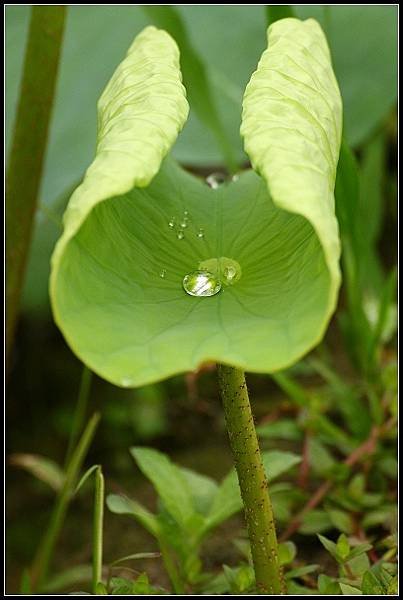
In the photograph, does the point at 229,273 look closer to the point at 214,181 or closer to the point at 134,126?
the point at 134,126

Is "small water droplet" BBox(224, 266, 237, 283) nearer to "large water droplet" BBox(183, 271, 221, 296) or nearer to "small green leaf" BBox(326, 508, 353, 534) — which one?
"large water droplet" BBox(183, 271, 221, 296)

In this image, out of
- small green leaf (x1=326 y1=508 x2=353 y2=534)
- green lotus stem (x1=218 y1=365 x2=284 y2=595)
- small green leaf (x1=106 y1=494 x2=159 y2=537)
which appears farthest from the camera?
small green leaf (x1=326 y1=508 x2=353 y2=534)

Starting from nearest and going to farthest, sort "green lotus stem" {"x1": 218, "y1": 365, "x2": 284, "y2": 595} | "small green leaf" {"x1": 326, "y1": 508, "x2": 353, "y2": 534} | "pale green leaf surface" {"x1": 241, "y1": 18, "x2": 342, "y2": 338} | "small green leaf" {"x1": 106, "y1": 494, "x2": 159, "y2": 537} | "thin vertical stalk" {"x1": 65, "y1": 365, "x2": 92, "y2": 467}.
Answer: "pale green leaf surface" {"x1": 241, "y1": 18, "x2": 342, "y2": 338}
"green lotus stem" {"x1": 218, "y1": 365, "x2": 284, "y2": 595}
"small green leaf" {"x1": 106, "y1": 494, "x2": 159, "y2": 537}
"small green leaf" {"x1": 326, "y1": 508, "x2": 353, "y2": 534}
"thin vertical stalk" {"x1": 65, "y1": 365, "x2": 92, "y2": 467}

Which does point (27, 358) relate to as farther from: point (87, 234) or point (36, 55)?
point (87, 234)

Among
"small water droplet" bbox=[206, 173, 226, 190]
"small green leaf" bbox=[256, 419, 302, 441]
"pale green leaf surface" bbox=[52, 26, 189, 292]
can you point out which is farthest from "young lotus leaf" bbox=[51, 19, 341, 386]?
"small green leaf" bbox=[256, 419, 302, 441]

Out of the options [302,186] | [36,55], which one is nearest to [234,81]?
[36,55]

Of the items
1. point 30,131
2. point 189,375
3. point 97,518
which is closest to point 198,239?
point 97,518

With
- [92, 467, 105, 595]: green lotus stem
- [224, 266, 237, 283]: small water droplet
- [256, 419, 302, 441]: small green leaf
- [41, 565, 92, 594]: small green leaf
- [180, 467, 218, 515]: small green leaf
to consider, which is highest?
[224, 266, 237, 283]: small water droplet
